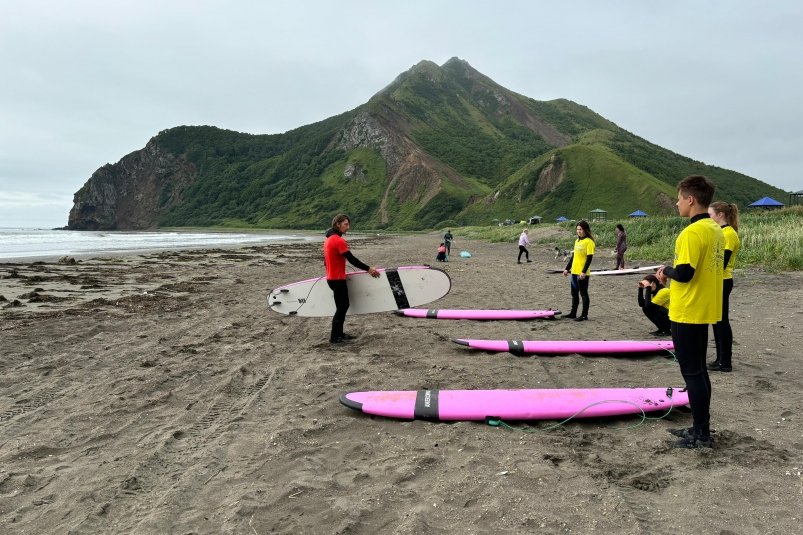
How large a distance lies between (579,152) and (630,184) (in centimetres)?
1578

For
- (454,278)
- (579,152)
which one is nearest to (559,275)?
(454,278)

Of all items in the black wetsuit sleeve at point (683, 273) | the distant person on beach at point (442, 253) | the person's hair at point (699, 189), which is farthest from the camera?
the distant person on beach at point (442, 253)

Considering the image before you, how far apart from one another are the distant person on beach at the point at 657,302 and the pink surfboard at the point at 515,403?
9.90 ft

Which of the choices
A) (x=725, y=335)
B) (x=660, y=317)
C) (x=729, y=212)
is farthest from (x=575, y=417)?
(x=660, y=317)

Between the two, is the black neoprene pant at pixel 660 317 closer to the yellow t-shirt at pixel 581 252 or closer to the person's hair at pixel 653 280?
the person's hair at pixel 653 280

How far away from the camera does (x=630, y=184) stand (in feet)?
296

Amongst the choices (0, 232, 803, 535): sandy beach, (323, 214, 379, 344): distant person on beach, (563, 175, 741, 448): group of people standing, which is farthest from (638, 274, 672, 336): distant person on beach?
(323, 214, 379, 344): distant person on beach

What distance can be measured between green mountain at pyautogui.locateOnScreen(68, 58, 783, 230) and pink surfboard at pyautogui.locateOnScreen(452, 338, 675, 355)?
284ft

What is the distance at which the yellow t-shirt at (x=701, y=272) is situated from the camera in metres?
3.52

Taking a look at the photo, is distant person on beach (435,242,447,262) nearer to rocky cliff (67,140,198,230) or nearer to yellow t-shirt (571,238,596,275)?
yellow t-shirt (571,238,596,275)

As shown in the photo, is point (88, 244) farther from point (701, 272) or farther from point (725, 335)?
point (701, 272)

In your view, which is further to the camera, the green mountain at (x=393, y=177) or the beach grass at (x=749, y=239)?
the green mountain at (x=393, y=177)

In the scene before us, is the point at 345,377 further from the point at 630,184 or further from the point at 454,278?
the point at 630,184

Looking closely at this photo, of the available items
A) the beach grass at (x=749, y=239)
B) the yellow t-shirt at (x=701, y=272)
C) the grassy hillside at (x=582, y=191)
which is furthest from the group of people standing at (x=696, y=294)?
the grassy hillside at (x=582, y=191)
